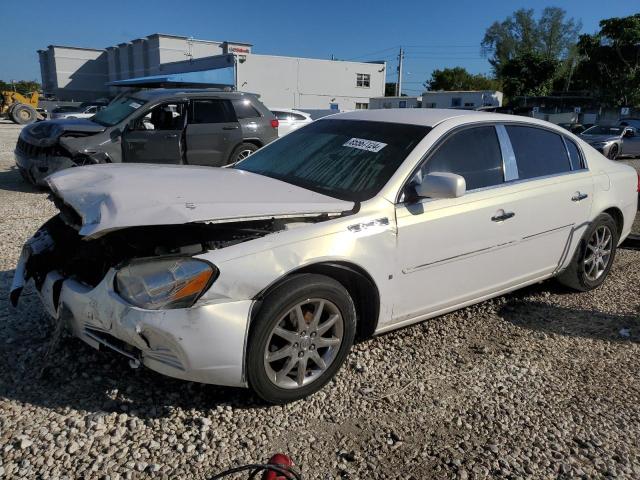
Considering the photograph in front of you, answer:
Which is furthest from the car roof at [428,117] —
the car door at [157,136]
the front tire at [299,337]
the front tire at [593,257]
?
the car door at [157,136]

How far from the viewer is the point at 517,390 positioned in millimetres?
3164

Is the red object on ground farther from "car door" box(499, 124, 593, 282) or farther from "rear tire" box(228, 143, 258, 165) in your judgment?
"rear tire" box(228, 143, 258, 165)

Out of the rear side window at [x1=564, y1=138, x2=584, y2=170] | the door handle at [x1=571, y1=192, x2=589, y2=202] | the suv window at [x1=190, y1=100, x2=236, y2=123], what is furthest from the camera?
the suv window at [x1=190, y1=100, x2=236, y2=123]

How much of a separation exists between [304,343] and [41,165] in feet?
23.3

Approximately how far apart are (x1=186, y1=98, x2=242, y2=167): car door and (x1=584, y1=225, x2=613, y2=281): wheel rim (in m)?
6.30

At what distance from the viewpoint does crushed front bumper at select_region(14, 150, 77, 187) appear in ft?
26.8

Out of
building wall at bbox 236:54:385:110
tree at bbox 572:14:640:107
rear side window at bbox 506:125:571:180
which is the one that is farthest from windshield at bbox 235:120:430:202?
tree at bbox 572:14:640:107

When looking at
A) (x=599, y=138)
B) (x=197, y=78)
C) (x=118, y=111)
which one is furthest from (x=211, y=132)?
(x=197, y=78)

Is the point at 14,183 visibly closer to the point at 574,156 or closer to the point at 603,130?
the point at 574,156

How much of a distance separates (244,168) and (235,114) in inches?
225

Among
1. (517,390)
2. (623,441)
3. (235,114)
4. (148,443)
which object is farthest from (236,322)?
(235,114)

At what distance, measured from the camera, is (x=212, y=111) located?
9.27 metres

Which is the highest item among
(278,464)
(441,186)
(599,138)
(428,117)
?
(428,117)

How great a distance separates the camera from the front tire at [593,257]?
4.52 m
